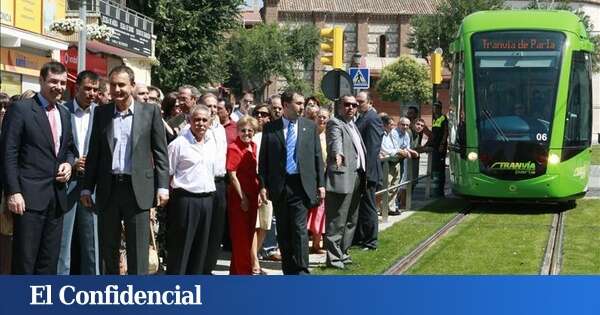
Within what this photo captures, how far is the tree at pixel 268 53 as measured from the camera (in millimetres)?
95488

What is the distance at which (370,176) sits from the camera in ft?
44.7

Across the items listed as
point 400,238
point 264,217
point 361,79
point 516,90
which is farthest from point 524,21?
point 264,217

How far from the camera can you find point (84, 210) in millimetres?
9523

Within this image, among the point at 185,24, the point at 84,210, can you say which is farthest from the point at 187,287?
the point at 185,24

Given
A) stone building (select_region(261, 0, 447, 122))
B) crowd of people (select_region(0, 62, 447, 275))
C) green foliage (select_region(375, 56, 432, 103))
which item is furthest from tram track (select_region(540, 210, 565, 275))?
stone building (select_region(261, 0, 447, 122))

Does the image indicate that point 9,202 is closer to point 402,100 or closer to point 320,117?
point 320,117

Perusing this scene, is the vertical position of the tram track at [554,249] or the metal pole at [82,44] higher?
the metal pole at [82,44]

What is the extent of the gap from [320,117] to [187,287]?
8443 mm

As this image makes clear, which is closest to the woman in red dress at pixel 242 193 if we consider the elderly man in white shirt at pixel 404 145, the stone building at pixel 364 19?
the elderly man in white shirt at pixel 404 145

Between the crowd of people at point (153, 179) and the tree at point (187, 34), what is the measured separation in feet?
123

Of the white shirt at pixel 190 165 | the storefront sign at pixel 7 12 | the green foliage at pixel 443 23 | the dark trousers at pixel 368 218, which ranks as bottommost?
the dark trousers at pixel 368 218

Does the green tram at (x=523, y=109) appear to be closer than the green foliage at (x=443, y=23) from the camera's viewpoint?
Yes

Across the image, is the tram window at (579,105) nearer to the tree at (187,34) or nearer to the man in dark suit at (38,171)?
the man in dark suit at (38,171)

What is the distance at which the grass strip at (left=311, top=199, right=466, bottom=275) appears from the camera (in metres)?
12.2
